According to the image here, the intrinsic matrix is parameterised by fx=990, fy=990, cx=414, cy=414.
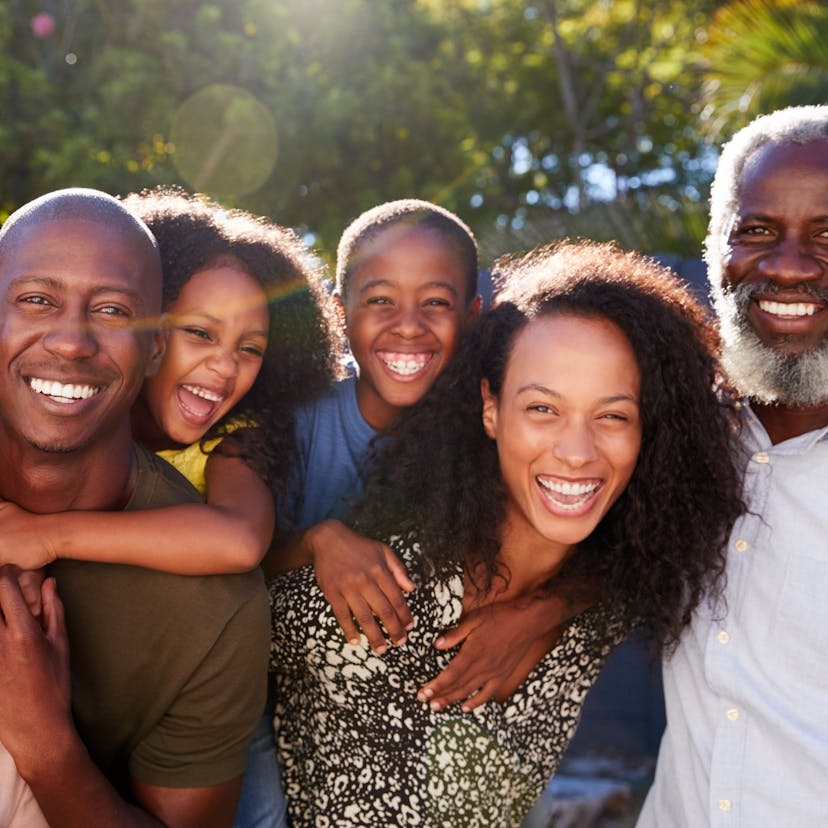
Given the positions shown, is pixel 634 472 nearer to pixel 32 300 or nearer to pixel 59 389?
pixel 59 389

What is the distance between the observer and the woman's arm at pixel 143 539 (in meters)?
2.42

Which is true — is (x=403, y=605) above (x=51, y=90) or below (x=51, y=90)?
below

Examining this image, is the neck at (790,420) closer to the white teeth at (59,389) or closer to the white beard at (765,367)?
the white beard at (765,367)

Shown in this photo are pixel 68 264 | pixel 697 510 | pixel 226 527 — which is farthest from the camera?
pixel 697 510

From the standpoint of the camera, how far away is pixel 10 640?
2225 millimetres

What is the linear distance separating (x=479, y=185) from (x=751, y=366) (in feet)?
52.9

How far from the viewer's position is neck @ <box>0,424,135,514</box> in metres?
2.52

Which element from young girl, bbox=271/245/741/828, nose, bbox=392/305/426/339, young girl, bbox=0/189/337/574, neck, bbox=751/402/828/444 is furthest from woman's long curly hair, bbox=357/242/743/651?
nose, bbox=392/305/426/339

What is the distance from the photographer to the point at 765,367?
2893 mm

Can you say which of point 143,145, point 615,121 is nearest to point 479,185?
point 615,121

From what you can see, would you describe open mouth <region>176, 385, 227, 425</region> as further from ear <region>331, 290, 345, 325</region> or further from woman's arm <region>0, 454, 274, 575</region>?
ear <region>331, 290, 345, 325</region>

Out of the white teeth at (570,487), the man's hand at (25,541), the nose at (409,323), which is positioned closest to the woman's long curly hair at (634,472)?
the white teeth at (570,487)

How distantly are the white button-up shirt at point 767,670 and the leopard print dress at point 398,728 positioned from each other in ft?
1.33

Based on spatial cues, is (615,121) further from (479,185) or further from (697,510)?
(697,510)
